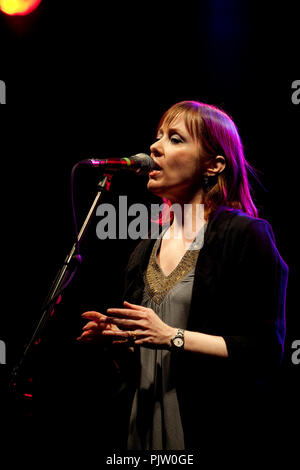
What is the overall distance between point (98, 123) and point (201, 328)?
1779mm

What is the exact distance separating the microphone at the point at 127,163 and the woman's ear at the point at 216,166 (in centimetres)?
28

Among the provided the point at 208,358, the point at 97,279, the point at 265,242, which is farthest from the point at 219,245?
the point at 97,279

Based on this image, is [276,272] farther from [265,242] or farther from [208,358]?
[208,358]

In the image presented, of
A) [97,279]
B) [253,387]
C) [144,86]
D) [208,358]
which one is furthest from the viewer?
[144,86]

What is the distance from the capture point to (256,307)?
4.57 feet

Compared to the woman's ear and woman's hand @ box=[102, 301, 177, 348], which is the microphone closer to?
the woman's ear

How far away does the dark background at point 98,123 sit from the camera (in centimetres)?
226

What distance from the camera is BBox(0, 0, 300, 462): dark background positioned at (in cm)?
226

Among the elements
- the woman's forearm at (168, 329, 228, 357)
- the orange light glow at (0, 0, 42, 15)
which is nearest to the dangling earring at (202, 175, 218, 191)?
the woman's forearm at (168, 329, 228, 357)

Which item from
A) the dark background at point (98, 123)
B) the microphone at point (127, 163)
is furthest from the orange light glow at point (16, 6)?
the microphone at point (127, 163)

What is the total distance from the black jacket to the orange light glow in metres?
2.15

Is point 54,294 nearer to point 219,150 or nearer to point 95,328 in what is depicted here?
point 95,328

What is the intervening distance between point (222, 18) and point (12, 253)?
201 centimetres

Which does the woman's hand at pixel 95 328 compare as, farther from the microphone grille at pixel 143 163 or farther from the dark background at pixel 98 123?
the dark background at pixel 98 123
